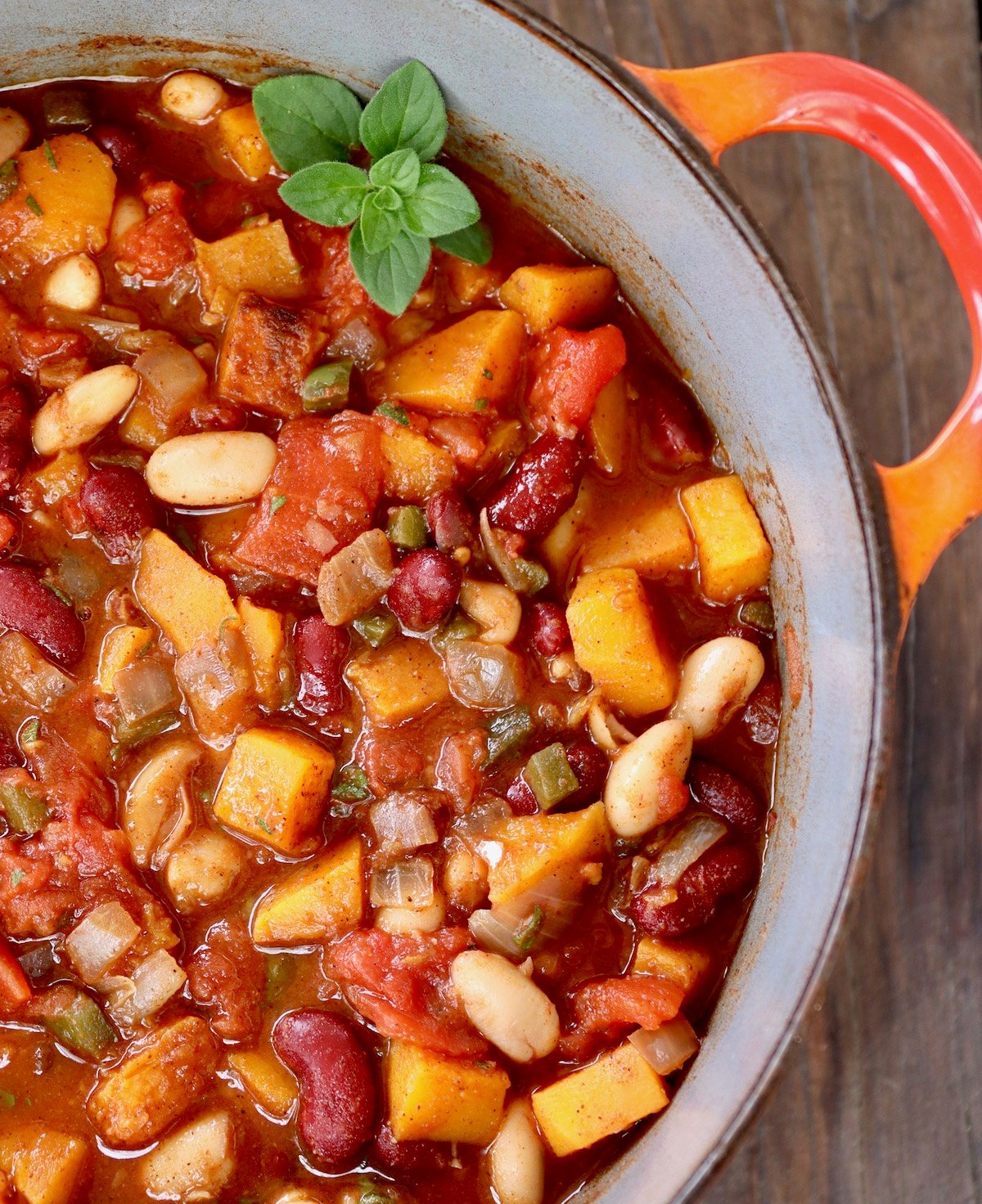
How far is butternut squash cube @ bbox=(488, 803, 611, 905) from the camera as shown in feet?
7.23

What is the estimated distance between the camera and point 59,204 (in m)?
2.29

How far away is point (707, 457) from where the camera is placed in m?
2.41

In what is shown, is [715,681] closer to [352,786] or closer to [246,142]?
[352,786]

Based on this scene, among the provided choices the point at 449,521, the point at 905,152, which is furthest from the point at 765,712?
the point at 905,152

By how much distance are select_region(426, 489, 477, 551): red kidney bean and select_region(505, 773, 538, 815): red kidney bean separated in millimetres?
485

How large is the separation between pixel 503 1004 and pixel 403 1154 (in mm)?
361

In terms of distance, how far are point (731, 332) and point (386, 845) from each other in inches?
46.4

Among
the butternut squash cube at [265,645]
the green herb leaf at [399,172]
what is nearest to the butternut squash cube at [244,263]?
the green herb leaf at [399,172]

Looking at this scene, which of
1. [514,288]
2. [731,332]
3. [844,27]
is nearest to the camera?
[731,332]

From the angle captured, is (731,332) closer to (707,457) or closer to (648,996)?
(707,457)

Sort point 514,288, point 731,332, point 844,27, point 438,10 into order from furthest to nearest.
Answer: point 844,27 < point 514,288 < point 731,332 < point 438,10

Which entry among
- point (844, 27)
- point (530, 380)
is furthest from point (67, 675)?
point (844, 27)

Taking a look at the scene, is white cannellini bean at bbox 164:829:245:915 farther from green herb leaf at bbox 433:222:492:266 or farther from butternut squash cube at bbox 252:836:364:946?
green herb leaf at bbox 433:222:492:266

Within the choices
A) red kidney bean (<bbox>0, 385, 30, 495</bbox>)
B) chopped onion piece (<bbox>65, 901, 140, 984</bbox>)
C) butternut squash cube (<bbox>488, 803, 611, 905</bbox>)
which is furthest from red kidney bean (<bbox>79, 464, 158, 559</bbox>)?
butternut squash cube (<bbox>488, 803, 611, 905</bbox>)
